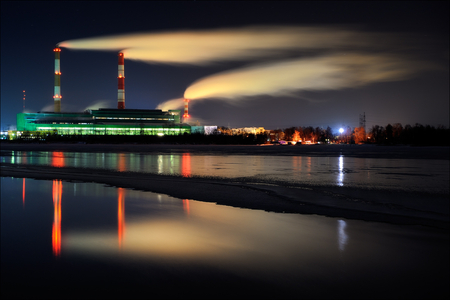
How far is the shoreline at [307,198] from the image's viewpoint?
351 inches

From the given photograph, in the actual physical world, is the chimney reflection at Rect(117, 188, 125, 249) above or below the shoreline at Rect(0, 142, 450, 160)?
below

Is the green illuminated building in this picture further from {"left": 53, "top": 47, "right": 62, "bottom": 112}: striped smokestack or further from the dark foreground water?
the dark foreground water

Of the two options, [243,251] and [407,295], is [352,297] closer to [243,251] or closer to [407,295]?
[407,295]

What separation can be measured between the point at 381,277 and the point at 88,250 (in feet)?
14.8

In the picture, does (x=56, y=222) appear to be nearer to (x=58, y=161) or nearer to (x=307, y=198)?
(x=307, y=198)

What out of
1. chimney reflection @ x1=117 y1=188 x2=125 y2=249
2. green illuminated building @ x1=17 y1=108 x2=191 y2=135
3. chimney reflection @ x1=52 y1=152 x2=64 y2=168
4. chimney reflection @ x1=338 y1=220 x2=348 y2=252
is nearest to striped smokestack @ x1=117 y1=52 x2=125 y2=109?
green illuminated building @ x1=17 y1=108 x2=191 y2=135

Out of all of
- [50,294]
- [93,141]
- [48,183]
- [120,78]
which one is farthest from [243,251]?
[120,78]

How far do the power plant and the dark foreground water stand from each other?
5537 inches

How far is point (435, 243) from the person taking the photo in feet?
21.2

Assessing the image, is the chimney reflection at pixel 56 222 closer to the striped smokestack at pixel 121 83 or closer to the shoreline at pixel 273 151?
the shoreline at pixel 273 151

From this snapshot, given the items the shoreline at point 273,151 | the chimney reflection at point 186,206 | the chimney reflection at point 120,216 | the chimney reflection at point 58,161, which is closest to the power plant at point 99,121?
the shoreline at point 273,151

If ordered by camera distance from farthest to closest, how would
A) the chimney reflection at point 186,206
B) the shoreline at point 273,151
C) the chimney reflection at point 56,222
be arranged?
the shoreline at point 273,151 < the chimney reflection at point 186,206 < the chimney reflection at point 56,222

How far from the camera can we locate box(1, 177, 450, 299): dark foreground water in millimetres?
4590

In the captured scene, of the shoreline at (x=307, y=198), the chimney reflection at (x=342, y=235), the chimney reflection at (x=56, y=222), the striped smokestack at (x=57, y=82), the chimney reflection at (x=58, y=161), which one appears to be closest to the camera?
the chimney reflection at (x=56, y=222)
